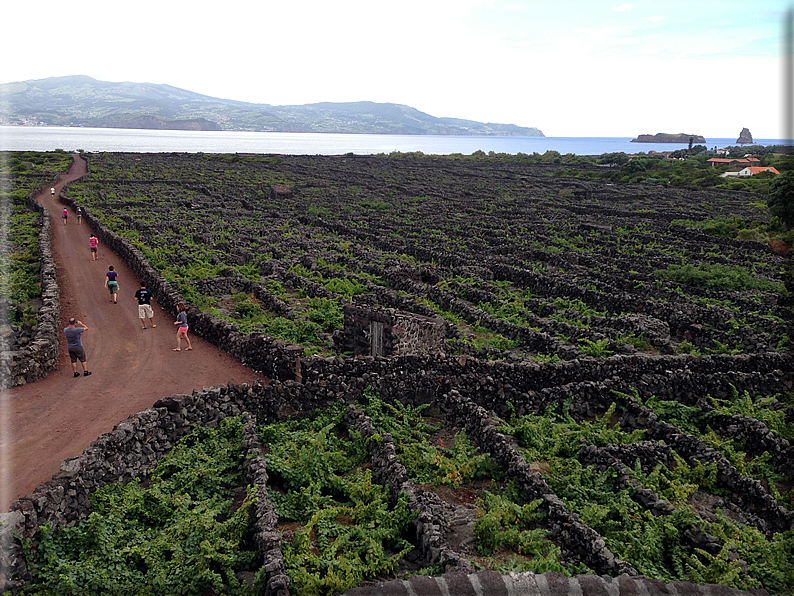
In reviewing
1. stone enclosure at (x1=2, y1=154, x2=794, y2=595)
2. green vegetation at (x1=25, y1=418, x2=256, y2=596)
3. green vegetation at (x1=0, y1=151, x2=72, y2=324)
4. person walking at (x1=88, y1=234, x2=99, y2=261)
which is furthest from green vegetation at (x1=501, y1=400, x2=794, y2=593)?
person walking at (x1=88, y1=234, x2=99, y2=261)

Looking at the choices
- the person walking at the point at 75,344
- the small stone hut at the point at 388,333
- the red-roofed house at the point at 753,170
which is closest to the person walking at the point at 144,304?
the person walking at the point at 75,344

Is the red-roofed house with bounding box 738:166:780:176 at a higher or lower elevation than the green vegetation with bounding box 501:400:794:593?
higher

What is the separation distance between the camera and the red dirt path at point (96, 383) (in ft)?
38.1

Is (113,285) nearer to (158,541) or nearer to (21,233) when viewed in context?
(158,541)

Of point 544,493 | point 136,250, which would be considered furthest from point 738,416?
point 136,250

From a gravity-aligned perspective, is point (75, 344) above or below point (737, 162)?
below

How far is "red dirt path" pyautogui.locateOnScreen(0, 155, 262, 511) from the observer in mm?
11609

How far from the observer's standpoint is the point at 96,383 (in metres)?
15.3

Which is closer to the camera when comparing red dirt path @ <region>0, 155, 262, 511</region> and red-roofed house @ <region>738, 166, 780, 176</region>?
red dirt path @ <region>0, 155, 262, 511</region>

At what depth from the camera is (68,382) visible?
602 inches

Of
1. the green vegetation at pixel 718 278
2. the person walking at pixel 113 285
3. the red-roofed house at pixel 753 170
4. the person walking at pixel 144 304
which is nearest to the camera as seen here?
the person walking at pixel 144 304

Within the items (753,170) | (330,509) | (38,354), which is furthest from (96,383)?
(753,170)

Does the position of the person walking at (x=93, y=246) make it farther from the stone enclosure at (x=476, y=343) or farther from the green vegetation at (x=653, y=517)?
the green vegetation at (x=653, y=517)

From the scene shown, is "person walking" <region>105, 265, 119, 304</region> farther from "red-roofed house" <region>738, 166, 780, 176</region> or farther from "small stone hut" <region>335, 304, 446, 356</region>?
"red-roofed house" <region>738, 166, 780, 176</region>
